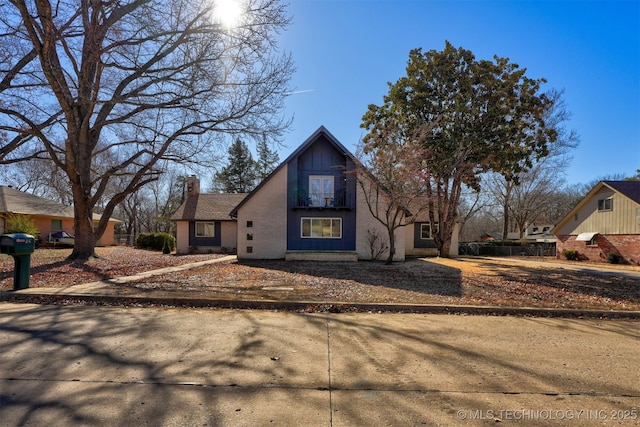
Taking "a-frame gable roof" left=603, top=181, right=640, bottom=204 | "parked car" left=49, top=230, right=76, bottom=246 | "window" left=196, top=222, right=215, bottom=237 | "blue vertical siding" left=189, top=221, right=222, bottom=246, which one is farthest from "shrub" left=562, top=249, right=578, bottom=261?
"parked car" left=49, top=230, right=76, bottom=246

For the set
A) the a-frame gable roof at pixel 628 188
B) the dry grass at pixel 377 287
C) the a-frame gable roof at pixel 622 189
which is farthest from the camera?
the a-frame gable roof at pixel 622 189

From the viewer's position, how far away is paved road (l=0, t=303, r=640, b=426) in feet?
10.5

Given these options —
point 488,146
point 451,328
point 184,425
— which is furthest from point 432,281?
point 488,146

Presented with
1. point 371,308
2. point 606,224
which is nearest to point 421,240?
point 606,224

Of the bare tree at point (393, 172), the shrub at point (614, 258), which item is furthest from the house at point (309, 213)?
the shrub at point (614, 258)

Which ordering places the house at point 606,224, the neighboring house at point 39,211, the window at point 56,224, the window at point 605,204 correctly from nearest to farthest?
the house at point 606,224 → the window at point 605,204 → the neighboring house at point 39,211 → the window at point 56,224

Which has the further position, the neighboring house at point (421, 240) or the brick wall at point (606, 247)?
the neighboring house at point (421, 240)

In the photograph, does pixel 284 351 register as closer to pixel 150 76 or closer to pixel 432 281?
pixel 432 281

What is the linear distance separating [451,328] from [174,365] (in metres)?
4.29

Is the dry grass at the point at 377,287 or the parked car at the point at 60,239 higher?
the parked car at the point at 60,239

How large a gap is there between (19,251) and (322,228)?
13163mm

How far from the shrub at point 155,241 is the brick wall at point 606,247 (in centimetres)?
2935

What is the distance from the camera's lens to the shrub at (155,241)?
2932 cm

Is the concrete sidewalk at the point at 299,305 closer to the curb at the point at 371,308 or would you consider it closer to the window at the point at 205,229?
the curb at the point at 371,308
